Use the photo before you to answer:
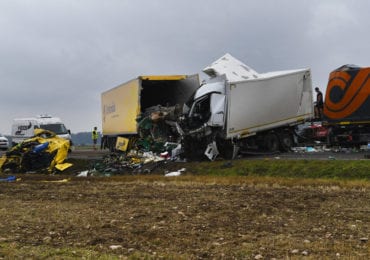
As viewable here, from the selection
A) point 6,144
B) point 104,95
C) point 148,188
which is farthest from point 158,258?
point 6,144

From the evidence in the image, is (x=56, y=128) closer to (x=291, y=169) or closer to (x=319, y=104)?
(x=319, y=104)

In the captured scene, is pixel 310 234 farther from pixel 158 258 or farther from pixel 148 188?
pixel 148 188

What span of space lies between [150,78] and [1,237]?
1590cm

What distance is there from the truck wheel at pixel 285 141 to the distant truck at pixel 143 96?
13.8 ft

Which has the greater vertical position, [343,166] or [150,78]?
[150,78]

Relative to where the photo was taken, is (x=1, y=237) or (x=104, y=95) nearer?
(x=1, y=237)

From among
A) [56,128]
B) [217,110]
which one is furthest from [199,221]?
[56,128]

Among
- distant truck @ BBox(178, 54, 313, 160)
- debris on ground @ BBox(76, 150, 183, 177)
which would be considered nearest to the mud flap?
distant truck @ BBox(178, 54, 313, 160)

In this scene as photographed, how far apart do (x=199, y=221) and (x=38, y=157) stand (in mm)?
13633

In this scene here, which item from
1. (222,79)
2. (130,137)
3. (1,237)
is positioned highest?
(222,79)

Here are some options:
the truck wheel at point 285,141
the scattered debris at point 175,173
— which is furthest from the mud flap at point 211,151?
the truck wheel at point 285,141

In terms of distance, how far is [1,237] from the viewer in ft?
22.2

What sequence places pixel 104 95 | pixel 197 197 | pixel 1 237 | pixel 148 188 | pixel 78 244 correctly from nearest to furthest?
1. pixel 78 244
2. pixel 1 237
3. pixel 197 197
4. pixel 148 188
5. pixel 104 95

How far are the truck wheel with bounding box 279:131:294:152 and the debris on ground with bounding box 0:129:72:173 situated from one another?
8457 mm
